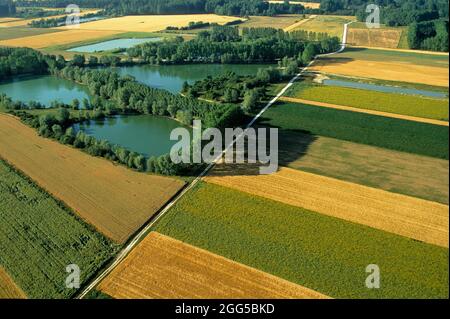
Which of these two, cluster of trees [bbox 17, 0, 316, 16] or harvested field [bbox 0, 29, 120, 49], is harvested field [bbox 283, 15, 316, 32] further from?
harvested field [bbox 0, 29, 120, 49]

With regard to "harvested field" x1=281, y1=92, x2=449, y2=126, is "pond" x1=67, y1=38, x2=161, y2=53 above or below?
above

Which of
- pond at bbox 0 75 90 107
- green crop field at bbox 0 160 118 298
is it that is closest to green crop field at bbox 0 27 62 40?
pond at bbox 0 75 90 107

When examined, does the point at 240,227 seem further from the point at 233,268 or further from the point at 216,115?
the point at 216,115

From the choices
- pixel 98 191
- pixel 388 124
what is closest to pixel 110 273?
pixel 98 191

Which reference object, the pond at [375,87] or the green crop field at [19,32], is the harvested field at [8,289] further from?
the green crop field at [19,32]

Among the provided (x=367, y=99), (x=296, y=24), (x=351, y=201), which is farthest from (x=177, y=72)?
(x=351, y=201)
